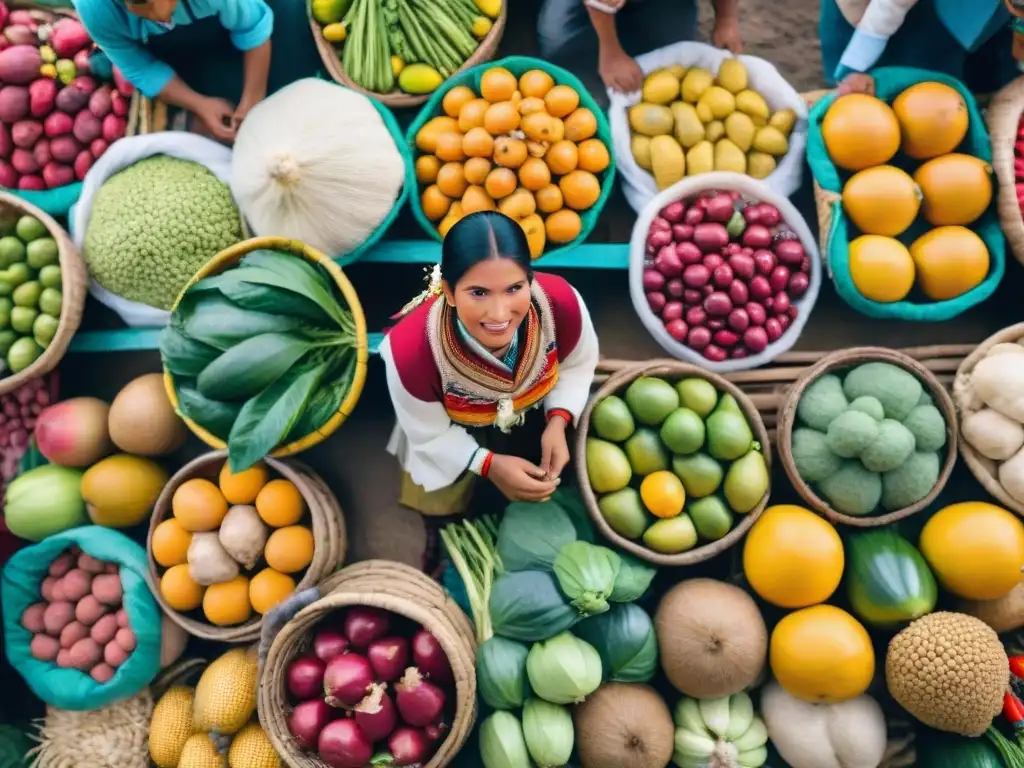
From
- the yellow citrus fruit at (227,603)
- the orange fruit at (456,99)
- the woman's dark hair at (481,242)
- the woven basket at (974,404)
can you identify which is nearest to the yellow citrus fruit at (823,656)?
the woven basket at (974,404)

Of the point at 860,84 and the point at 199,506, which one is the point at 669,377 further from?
the point at 199,506

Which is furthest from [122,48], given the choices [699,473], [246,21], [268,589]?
[699,473]

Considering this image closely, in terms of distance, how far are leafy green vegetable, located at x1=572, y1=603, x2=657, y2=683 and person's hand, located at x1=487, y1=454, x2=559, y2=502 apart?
0.34m

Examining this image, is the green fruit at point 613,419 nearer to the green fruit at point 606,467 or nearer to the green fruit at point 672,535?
the green fruit at point 606,467

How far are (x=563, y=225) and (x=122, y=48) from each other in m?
1.28

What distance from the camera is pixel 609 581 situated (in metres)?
1.70

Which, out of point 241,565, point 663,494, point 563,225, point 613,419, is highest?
point 563,225

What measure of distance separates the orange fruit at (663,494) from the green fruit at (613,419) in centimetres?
13

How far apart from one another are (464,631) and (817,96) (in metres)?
1.87

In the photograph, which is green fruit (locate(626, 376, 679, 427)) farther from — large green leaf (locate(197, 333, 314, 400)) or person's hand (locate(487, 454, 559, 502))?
large green leaf (locate(197, 333, 314, 400))

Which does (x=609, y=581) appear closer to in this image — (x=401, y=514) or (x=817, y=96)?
(x=401, y=514)

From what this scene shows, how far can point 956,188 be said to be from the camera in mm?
1929

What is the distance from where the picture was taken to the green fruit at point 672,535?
5.87 feet

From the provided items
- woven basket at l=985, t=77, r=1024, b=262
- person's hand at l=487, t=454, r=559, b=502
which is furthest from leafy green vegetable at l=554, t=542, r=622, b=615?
woven basket at l=985, t=77, r=1024, b=262
